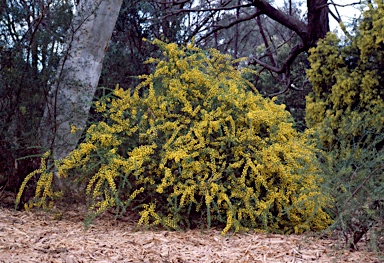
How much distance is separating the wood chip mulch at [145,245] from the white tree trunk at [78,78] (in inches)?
37.9

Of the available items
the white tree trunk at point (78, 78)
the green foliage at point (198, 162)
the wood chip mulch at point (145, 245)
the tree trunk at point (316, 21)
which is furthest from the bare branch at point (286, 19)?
the wood chip mulch at point (145, 245)

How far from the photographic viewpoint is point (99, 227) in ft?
12.7

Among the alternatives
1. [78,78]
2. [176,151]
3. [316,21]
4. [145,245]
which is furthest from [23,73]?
[316,21]

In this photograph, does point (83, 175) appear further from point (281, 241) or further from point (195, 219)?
point (281, 241)

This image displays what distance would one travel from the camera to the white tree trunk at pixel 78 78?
4520 millimetres

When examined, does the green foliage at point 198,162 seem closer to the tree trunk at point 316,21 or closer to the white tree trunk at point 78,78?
the white tree trunk at point 78,78

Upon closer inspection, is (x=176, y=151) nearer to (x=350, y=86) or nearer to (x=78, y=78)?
(x=78, y=78)

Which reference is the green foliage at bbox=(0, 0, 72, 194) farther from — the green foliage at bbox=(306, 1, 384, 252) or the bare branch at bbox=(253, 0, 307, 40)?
the bare branch at bbox=(253, 0, 307, 40)

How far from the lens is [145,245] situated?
332 cm

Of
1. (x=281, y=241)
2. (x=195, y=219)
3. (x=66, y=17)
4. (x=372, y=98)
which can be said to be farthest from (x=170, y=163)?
(x=372, y=98)

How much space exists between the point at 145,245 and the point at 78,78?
2.53m

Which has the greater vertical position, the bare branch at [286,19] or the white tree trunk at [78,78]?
the bare branch at [286,19]

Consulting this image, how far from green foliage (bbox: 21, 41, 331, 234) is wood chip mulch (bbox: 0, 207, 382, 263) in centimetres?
19

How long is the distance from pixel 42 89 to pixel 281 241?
103 inches
